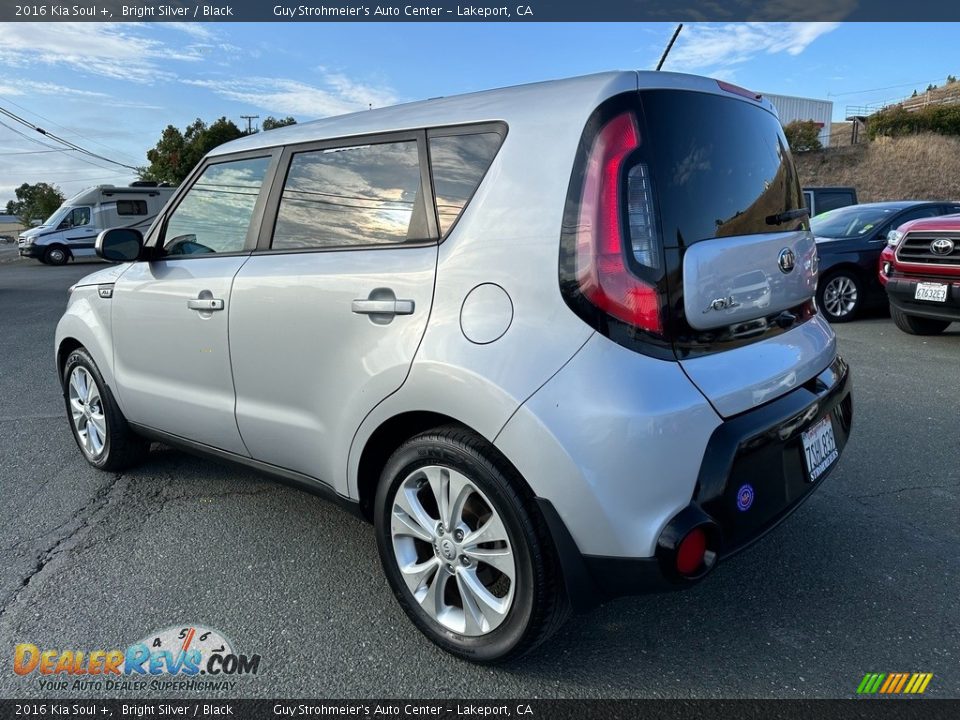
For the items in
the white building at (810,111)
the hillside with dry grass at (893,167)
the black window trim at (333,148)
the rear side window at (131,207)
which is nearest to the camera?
the black window trim at (333,148)

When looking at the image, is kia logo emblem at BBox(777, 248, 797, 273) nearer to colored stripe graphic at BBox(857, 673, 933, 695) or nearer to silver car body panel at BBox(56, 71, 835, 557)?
silver car body panel at BBox(56, 71, 835, 557)

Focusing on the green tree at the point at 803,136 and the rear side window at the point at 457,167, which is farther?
the green tree at the point at 803,136

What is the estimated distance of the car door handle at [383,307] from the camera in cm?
230

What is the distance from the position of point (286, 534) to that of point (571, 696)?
63.7 inches

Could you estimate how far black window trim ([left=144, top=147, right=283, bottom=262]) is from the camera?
2973 millimetres

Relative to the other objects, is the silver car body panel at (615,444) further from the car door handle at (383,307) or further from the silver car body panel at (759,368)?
the car door handle at (383,307)

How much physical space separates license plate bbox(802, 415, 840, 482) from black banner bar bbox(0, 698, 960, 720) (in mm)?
706

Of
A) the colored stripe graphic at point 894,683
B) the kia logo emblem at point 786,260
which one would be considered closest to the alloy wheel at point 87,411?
the kia logo emblem at point 786,260

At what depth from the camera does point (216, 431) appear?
3141 mm

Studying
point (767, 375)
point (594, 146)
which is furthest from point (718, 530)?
point (594, 146)

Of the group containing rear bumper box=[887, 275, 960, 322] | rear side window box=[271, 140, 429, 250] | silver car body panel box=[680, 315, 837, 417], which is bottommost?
rear bumper box=[887, 275, 960, 322]

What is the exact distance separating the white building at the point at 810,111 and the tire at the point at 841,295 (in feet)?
131

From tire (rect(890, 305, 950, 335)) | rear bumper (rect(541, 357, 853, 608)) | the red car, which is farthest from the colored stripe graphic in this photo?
tire (rect(890, 305, 950, 335))

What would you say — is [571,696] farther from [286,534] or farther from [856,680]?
[286,534]
